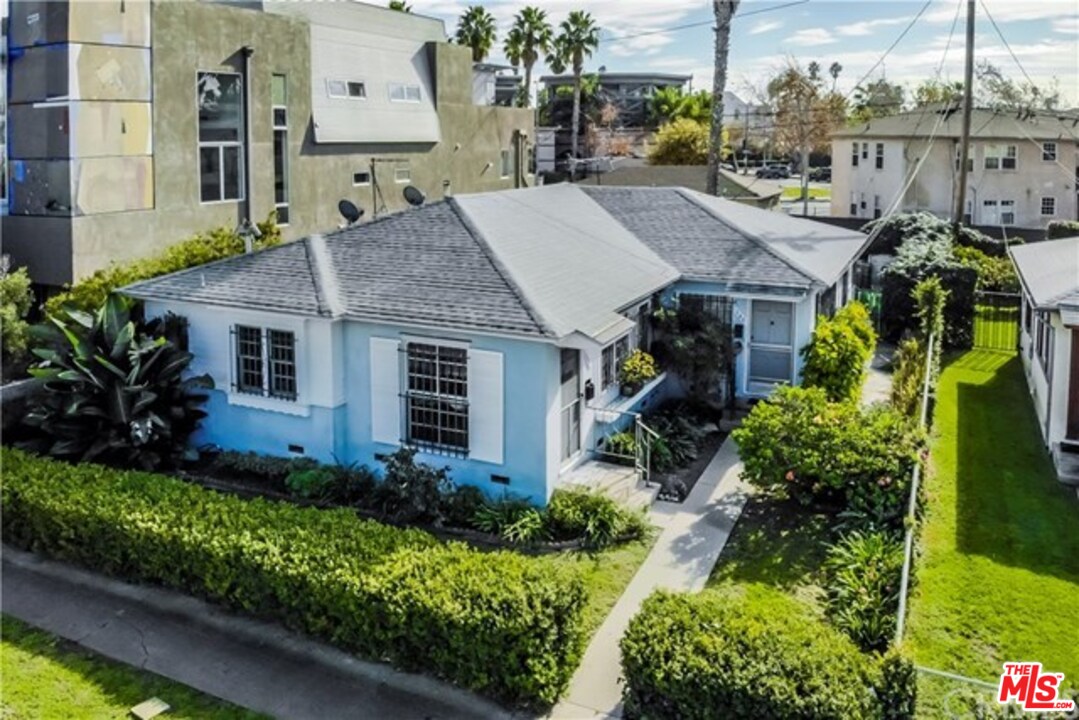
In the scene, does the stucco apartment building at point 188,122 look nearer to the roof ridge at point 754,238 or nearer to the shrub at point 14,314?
the shrub at point 14,314

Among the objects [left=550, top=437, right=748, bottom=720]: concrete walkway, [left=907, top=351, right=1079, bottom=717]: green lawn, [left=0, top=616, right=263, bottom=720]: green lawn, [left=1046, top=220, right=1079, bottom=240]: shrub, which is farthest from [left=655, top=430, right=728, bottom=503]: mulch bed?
[left=1046, top=220, right=1079, bottom=240]: shrub

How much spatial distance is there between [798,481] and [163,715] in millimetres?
9431

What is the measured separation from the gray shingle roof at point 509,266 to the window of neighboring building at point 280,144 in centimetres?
854

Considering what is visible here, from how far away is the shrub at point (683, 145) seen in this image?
2183 inches

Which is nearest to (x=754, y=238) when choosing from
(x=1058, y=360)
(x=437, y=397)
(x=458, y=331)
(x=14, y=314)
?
(x=1058, y=360)

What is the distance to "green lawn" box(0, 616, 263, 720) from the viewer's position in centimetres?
952

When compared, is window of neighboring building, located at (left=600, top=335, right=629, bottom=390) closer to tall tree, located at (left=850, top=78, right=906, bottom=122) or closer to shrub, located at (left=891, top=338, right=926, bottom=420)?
shrub, located at (left=891, top=338, right=926, bottom=420)

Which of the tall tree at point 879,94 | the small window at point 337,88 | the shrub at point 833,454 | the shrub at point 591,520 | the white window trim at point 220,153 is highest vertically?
the tall tree at point 879,94

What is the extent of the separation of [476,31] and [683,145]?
14.2 metres

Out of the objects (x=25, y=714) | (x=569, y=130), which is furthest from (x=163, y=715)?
(x=569, y=130)

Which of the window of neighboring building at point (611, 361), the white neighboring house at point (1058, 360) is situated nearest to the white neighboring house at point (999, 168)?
the white neighboring house at point (1058, 360)

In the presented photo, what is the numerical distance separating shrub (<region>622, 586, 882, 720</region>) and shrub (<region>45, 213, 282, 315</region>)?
1324cm

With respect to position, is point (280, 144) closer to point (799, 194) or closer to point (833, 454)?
point (833, 454)

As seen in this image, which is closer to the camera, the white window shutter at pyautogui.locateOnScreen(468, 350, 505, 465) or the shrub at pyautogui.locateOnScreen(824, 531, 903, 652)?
the shrub at pyautogui.locateOnScreen(824, 531, 903, 652)
